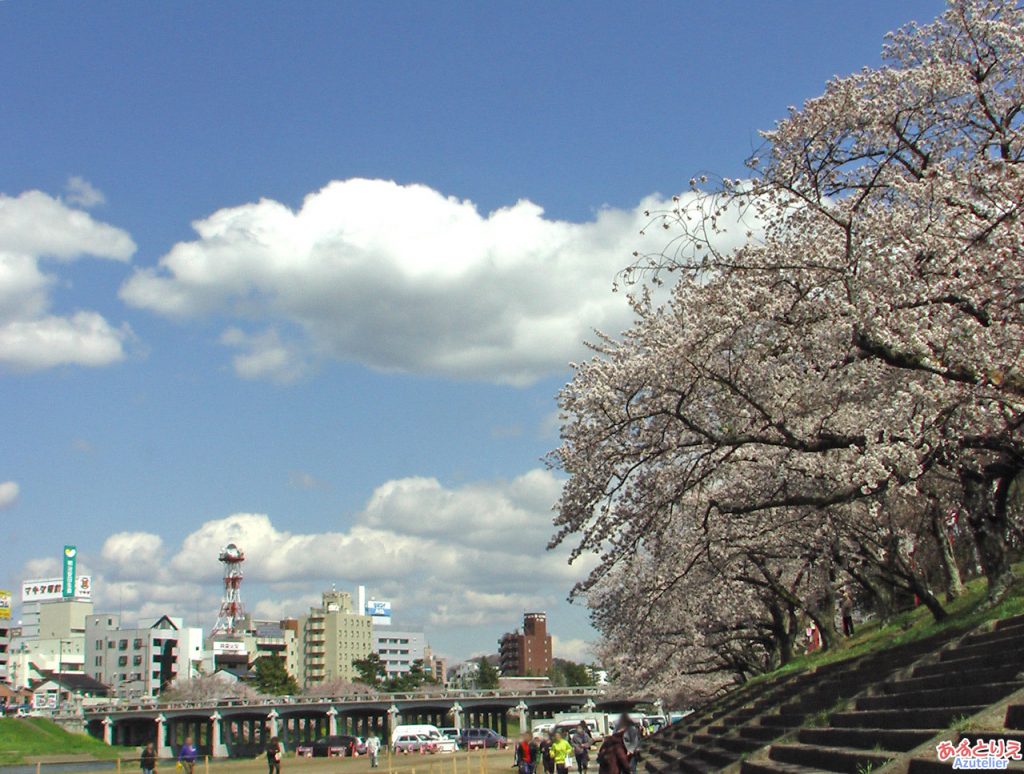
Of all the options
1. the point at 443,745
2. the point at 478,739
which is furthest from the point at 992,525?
the point at 478,739

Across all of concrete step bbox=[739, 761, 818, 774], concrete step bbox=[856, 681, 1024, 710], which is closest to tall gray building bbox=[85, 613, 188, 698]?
concrete step bbox=[739, 761, 818, 774]

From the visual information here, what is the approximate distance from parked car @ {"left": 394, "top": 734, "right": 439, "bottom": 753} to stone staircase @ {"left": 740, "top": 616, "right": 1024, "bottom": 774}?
6320cm

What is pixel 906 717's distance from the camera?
12.0m

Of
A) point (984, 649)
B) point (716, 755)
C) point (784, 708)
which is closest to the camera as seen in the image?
point (984, 649)

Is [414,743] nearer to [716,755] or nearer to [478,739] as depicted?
[478,739]

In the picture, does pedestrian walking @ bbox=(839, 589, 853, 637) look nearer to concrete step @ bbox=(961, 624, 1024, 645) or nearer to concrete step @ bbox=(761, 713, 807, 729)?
concrete step @ bbox=(761, 713, 807, 729)

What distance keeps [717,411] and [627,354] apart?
10.7ft

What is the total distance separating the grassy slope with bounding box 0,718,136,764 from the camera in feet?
265

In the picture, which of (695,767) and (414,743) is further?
(414,743)

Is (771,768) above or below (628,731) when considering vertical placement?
below

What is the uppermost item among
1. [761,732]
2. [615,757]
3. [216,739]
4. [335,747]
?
[615,757]

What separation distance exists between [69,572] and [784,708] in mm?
166625

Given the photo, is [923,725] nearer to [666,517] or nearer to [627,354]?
[666,517]

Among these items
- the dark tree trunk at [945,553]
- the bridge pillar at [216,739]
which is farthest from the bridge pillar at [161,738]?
the dark tree trunk at [945,553]
